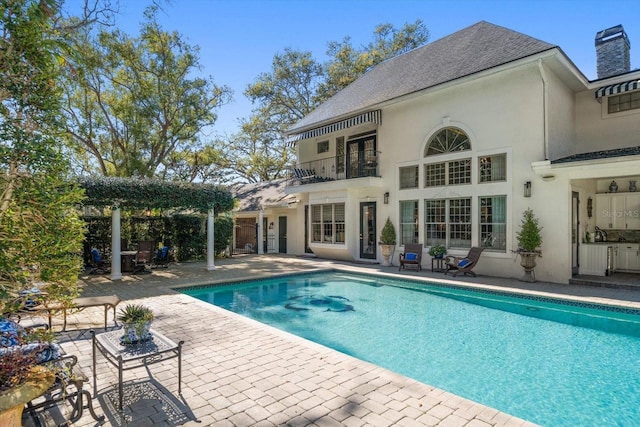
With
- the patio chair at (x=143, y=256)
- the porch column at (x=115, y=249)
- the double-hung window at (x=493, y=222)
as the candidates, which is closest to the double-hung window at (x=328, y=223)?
the double-hung window at (x=493, y=222)

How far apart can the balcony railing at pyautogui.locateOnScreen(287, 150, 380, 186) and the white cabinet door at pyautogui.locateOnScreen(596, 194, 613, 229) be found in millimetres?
8971

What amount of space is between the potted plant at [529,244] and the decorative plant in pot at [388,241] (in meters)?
5.34

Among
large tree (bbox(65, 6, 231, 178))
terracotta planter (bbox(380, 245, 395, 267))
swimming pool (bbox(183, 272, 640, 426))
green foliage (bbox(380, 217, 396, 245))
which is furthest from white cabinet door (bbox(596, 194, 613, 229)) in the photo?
large tree (bbox(65, 6, 231, 178))

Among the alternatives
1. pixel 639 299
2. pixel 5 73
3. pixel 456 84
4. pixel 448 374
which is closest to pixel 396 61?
pixel 456 84

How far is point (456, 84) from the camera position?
13711mm

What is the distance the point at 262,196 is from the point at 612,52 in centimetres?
2032

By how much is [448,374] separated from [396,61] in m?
18.6

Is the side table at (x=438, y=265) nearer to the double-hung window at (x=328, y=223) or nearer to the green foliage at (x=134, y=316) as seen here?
the double-hung window at (x=328, y=223)

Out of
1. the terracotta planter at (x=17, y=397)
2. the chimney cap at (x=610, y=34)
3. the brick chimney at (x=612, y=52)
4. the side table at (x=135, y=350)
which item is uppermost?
the chimney cap at (x=610, y=34)

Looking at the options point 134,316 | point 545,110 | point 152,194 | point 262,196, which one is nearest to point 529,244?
point 545,110

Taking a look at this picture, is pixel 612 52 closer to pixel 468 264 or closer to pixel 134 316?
pixel 468 264

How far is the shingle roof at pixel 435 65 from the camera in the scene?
13.0 m

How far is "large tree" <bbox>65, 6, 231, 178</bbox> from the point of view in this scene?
66.0 ft

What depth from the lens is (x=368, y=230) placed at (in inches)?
706
